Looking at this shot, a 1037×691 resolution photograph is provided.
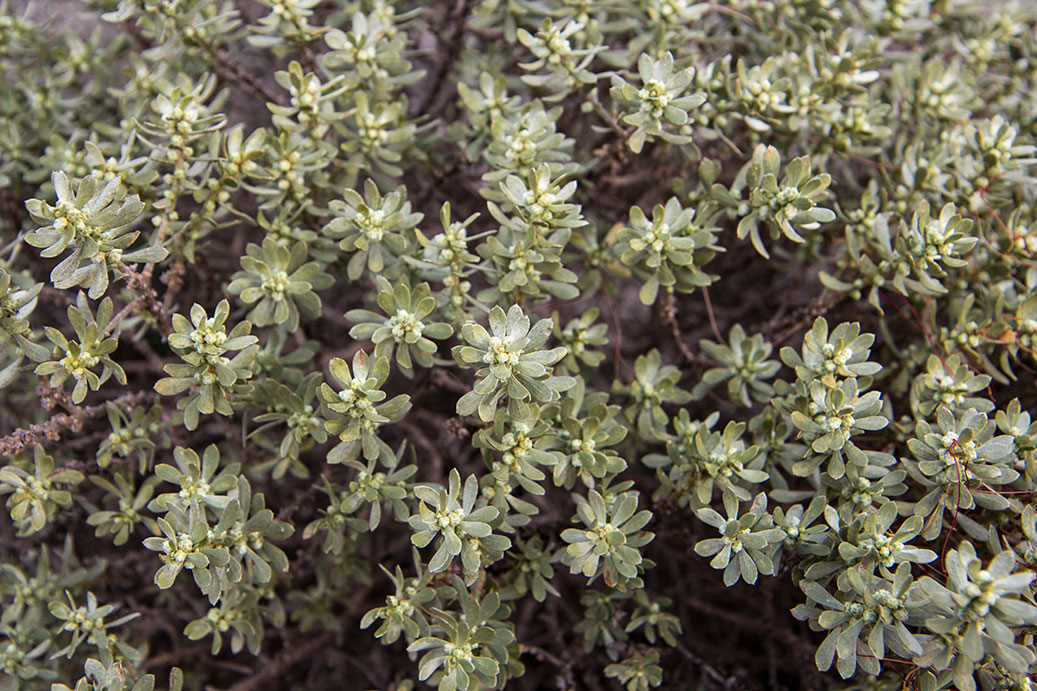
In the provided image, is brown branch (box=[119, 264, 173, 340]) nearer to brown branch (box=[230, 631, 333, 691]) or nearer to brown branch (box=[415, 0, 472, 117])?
brown branch (box=[230, 631, 333, 691])

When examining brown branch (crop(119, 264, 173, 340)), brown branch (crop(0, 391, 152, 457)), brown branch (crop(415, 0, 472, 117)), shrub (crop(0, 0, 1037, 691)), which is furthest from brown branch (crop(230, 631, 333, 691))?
brown branch (crop(415, 0, 472, 117))

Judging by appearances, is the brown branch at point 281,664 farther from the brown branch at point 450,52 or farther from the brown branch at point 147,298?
the brown branch at point 450,52

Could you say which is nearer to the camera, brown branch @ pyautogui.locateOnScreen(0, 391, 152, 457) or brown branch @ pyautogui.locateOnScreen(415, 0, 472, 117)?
brown branch @ pyautogui.locateOnScreen(0, 391, 152, 457)

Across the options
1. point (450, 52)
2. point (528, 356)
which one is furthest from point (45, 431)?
point (450, 52)

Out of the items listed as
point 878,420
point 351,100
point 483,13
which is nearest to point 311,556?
point 351,100

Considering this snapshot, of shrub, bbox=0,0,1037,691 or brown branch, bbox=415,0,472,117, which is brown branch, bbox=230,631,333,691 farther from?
brown branch, bbox=415,0,472,117

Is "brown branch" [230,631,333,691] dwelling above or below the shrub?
below

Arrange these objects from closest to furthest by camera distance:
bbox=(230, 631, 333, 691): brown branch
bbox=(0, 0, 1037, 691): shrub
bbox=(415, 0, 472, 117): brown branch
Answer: bbox=(0, 0, 1037, 691): shrub, bbox=(230, 631, 333, 691): brown branch, bbox=(415, 0, 472, 117): brown branch

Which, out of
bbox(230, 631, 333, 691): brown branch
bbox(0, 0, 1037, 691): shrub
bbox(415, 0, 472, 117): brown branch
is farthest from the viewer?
bbox(415, 0, 472, 117): brown branch

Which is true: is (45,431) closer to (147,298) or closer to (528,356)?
(147,298)

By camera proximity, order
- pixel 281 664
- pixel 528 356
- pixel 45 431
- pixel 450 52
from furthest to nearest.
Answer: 1. pixel 450 52
2. pixel 281 664
3. pixel 45 431
4. pixel 528 356

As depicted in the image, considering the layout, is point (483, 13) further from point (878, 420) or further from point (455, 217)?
point (878, 420)
